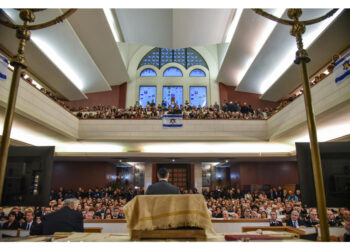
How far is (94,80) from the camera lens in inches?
639

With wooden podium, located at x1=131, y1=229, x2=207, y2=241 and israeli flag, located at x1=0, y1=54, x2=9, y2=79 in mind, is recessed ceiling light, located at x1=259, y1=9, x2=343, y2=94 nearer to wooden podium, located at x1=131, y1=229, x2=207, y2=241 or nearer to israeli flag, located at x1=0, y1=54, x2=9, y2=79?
wooden podium, located at x1=131, y1=229, x2=207, y2=241

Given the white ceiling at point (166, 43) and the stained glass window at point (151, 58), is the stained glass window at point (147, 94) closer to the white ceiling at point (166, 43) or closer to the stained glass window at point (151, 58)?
the stained glass window at point (151, 58)

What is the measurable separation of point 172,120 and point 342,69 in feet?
23.2

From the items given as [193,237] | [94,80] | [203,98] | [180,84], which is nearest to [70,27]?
[94,80]

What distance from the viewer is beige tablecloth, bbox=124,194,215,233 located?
1.63 meters

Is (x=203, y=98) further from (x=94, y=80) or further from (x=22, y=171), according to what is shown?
(x=22, y=171)

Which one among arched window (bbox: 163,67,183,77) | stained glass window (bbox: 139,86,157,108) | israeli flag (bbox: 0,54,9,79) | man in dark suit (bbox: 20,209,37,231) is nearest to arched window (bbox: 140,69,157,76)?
arched window (bbox: 163,67,183,77)

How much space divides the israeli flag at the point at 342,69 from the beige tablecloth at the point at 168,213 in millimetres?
6086

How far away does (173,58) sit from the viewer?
20562 millimetres

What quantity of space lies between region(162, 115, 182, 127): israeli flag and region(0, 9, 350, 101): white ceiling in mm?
6045

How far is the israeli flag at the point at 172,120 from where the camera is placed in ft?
37.4

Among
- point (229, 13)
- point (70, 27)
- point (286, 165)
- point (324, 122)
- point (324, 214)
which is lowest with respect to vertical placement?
point (324, 214)

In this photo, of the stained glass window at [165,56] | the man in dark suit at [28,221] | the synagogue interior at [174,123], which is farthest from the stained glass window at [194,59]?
the man in dark suit at [28,221]
